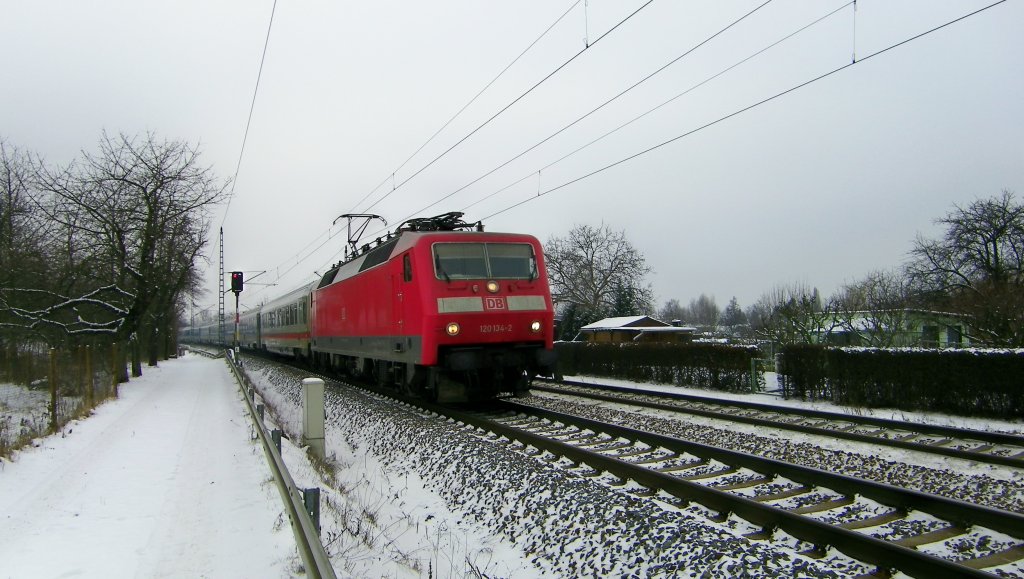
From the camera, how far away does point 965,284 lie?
107 ft

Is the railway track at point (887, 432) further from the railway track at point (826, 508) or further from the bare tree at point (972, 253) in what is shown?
the bare tree at point (972, 253)

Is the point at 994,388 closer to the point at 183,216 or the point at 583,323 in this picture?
Answer: the point at 183,216

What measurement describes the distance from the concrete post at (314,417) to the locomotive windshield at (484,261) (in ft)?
8.56

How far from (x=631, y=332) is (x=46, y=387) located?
103 ft

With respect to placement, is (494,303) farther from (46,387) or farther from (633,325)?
(633,325)

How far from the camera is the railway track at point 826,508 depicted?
407 centimetres

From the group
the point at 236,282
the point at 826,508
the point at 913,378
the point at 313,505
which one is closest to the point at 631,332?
the point at 236,282

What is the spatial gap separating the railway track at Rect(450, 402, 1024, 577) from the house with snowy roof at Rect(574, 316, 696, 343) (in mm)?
32684

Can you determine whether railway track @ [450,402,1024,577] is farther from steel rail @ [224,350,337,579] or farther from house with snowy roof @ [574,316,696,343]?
house with snowy roof @ [574,316,696,343]

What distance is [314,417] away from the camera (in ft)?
31.4

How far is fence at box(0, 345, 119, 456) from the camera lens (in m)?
10.8

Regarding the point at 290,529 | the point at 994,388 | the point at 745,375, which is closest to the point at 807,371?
the point at 745,375

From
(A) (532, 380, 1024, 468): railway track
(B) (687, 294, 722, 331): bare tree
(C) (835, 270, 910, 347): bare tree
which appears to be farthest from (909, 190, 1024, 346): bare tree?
(B) (687, 294, 722, 331): bare tree

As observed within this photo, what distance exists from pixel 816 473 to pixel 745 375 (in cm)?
1061
